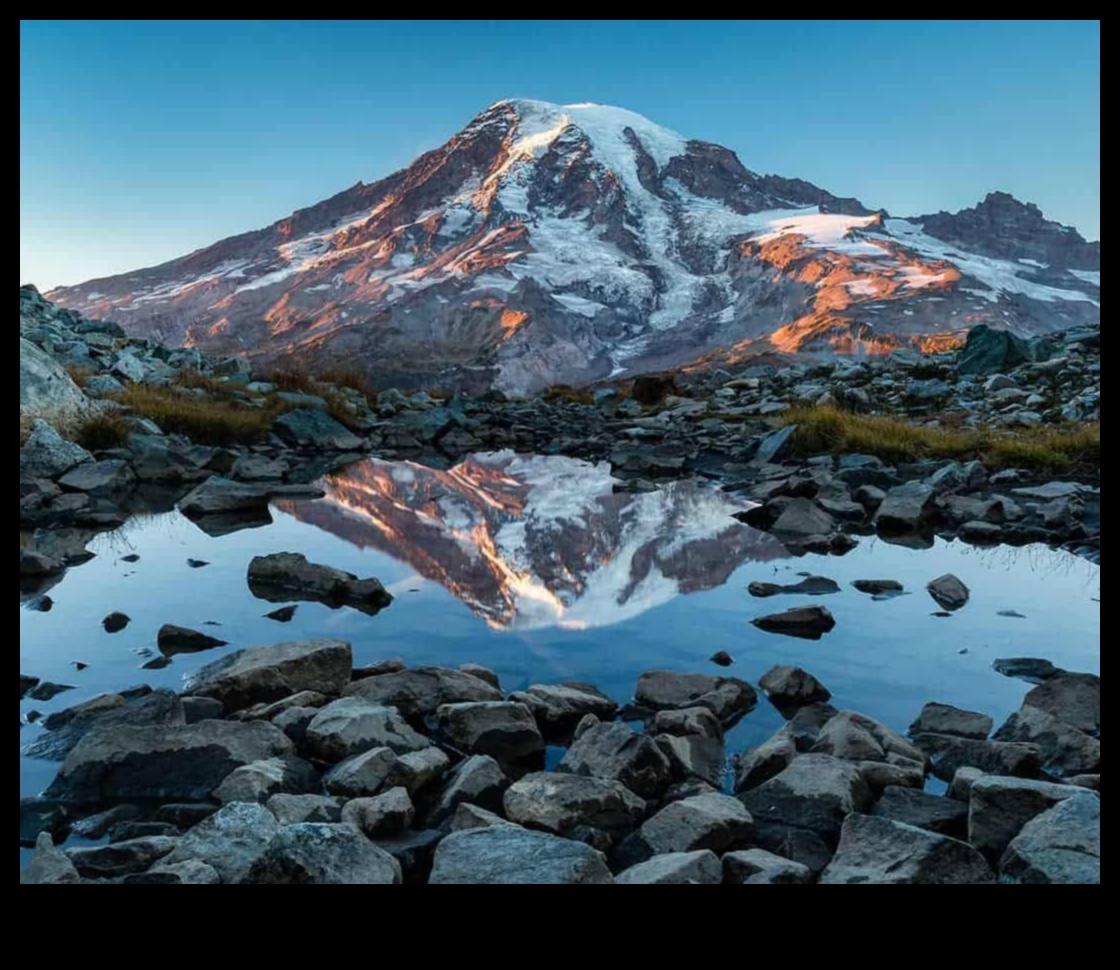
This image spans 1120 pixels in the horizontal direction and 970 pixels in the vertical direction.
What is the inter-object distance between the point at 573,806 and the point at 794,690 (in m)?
1.67

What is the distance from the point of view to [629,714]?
13.0ft

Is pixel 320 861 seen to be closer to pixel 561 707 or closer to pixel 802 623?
pixel 561 707

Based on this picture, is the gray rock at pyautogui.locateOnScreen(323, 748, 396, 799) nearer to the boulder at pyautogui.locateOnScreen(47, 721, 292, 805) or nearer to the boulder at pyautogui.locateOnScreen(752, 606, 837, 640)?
the boulder at pyautogui.locateOnScreen(47, 721, 292, 805)

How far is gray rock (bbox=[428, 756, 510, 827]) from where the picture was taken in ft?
9.61

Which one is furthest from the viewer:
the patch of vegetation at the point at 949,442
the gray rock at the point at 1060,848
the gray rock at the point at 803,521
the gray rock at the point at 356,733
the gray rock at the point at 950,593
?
the patch of vegetation at the point at 949,442

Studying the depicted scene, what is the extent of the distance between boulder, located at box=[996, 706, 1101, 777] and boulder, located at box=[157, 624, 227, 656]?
400 centimetres

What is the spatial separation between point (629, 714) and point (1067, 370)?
17.1 metres

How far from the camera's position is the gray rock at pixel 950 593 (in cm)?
572

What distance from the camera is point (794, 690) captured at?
162 inches

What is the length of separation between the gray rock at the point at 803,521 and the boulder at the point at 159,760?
18.8ft

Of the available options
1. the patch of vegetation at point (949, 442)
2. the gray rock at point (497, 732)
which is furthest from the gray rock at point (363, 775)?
the patch of vegetation at point (949, 442)

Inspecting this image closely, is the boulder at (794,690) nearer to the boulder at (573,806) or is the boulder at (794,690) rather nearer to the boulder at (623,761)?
the boulder at (623,761)

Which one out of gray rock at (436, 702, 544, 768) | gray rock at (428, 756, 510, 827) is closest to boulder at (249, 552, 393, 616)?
gray rock at (436, 702, 544, 768)
